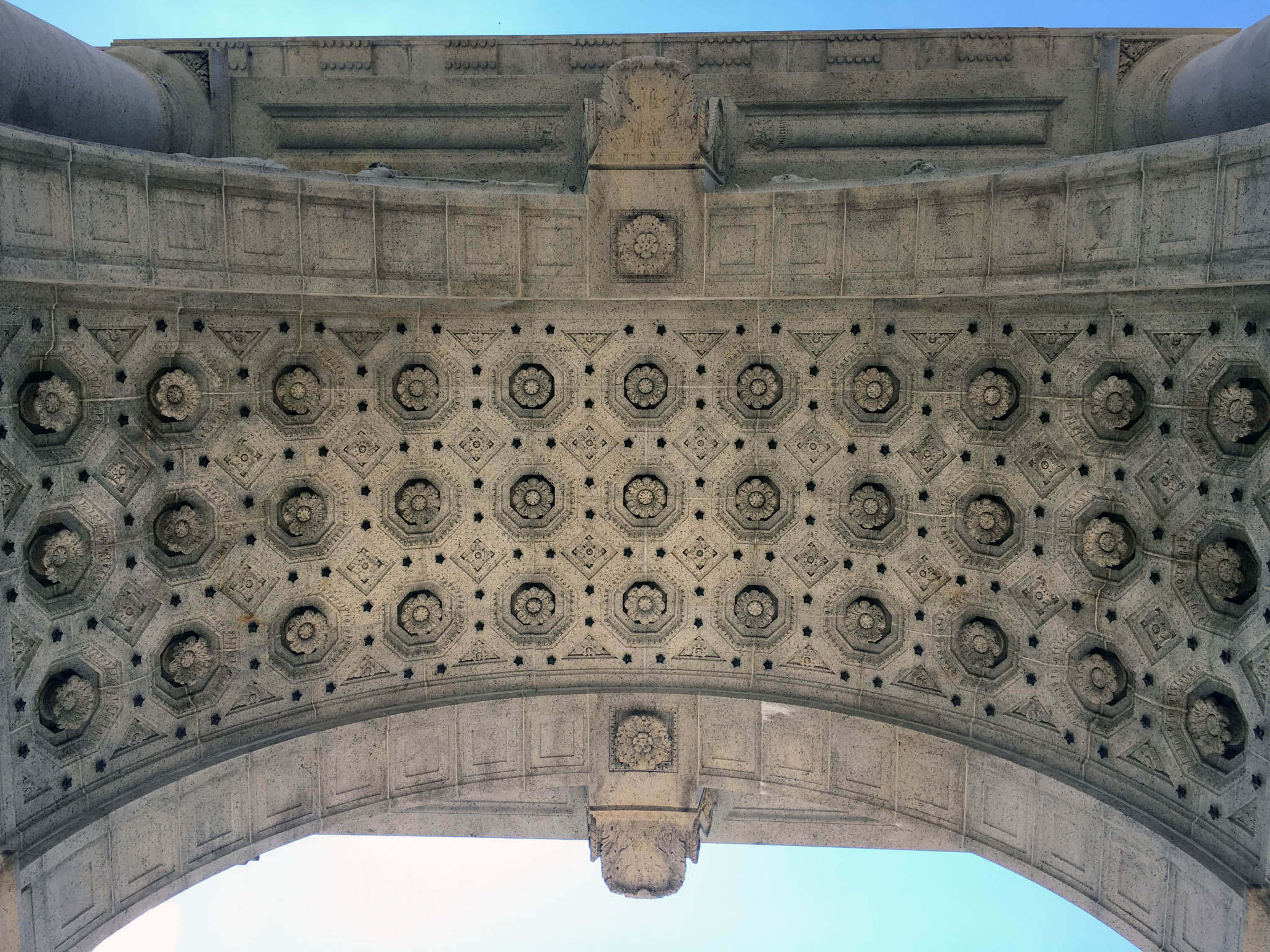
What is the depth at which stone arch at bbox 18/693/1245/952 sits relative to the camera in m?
12.5

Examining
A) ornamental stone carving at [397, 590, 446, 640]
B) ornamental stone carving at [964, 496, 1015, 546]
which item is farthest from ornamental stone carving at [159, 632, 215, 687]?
ornamental stone carving at [964, 496, 1015, 546]

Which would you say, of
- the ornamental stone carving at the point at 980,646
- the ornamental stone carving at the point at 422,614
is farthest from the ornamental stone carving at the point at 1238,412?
the ornamental stone carving at the point at 422,614

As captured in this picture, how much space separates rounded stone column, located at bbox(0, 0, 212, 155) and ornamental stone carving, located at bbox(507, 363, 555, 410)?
7.48m

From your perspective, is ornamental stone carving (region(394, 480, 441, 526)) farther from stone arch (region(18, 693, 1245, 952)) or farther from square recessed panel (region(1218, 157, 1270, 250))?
square recessed panel (region(1218, 157, 1270, 250))

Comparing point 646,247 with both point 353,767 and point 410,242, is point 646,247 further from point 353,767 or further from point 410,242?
point 353,767

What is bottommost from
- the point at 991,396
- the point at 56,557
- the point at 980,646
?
the point at 56,557

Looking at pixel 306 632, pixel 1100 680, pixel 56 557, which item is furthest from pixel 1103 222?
pixel 56 557

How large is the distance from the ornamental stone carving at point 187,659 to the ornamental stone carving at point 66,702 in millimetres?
1133

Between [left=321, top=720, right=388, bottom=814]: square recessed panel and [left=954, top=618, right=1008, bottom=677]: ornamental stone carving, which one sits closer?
[left=954, top=618, right=1008, bottom=677]: ornamental stone carving

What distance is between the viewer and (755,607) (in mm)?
15570

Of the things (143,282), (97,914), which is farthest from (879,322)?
(97,914)

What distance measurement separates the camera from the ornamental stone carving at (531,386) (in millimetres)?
14812

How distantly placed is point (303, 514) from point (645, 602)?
5920mm

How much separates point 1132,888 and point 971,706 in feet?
10.8
